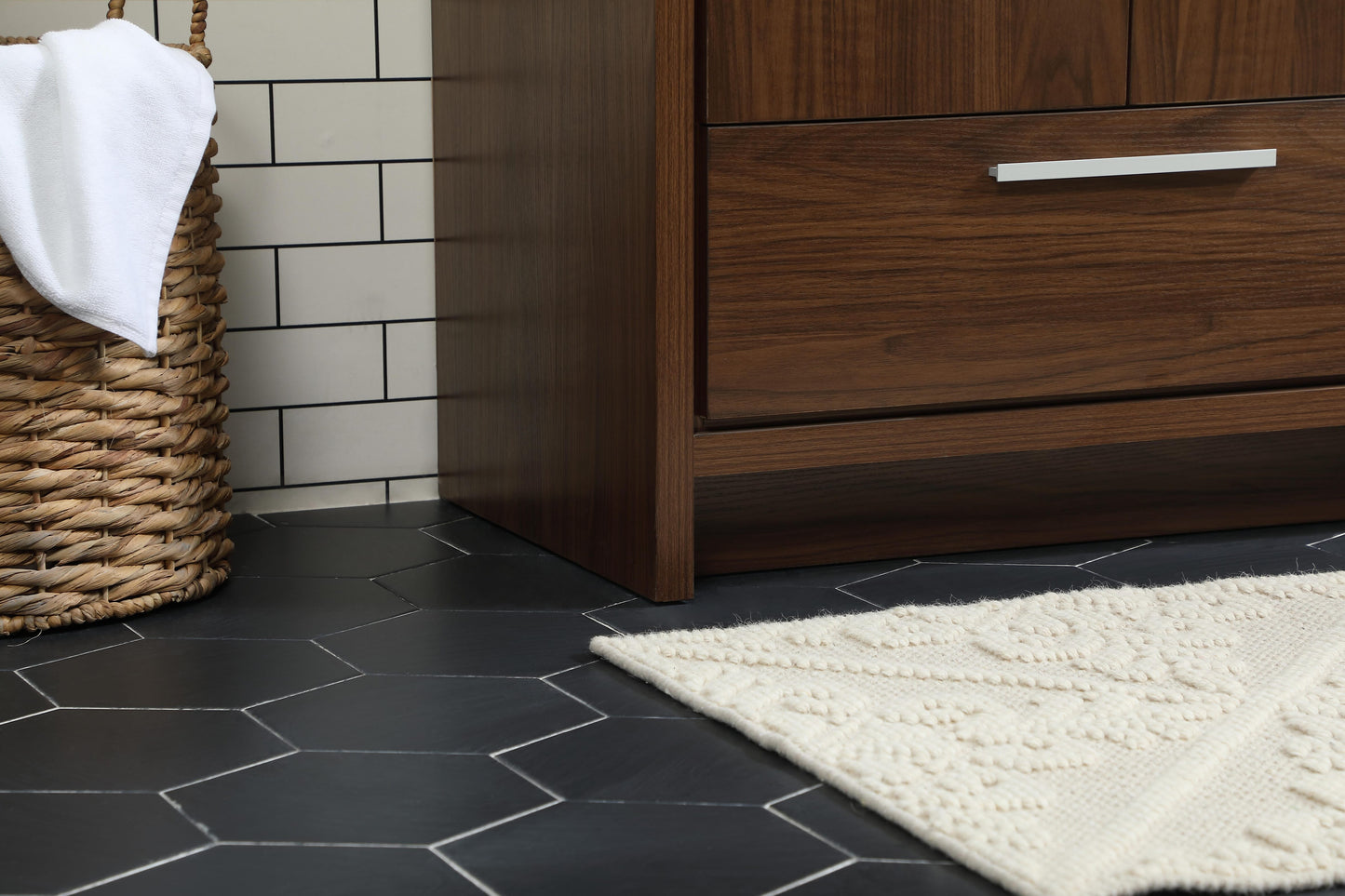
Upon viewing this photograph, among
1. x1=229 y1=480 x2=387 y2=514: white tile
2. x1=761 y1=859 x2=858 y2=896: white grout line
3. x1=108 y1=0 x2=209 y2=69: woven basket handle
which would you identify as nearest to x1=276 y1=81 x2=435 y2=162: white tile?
x1=108 y1=0 x2=209 y2=69: woven basket handle

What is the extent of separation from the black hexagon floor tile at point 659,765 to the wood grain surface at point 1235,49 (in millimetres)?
801

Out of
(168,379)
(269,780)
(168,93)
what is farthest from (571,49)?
(269,780)

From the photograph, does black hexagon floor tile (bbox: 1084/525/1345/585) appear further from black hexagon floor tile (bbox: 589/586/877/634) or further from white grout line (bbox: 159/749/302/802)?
white grout line (bbox: 159/749/302/802)

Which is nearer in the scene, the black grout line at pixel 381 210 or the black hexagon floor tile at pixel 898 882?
the black hexagon floor tile at pixel 898 882

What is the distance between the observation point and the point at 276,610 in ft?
4.85

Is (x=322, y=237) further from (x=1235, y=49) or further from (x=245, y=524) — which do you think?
(x=1235, y=49)

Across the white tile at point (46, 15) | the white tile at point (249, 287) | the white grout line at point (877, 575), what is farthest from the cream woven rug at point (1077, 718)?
the white tile at point (46, 15)

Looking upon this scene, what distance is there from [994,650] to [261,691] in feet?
1.97

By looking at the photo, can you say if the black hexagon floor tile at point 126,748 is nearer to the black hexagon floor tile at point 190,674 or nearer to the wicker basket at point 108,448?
the black hexagon floor tile at point 190,674

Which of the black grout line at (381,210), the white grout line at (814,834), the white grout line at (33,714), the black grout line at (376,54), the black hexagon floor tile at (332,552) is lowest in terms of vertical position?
the white grout line at (814,834)

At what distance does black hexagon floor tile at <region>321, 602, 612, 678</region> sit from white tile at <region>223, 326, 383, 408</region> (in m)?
0.50

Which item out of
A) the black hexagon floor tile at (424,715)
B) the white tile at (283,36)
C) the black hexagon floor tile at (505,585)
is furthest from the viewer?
the white tile at (283,36)

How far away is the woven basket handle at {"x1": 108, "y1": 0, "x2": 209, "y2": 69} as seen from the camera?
148 centimetres

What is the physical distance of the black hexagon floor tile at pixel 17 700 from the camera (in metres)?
1.20
